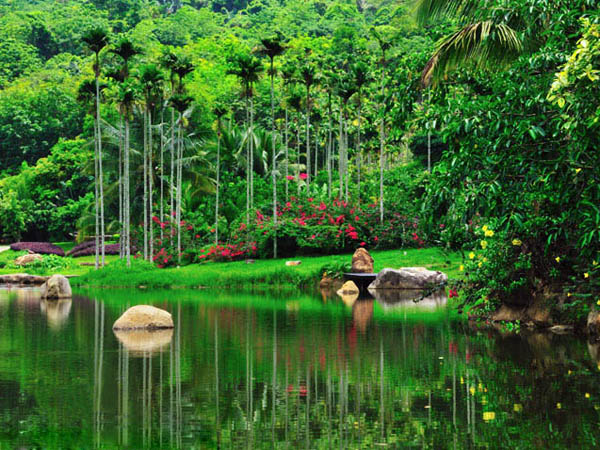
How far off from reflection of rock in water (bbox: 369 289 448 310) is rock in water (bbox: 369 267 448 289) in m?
0.23

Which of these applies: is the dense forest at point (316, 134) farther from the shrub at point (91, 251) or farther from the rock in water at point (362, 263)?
the rock in water at point (362, 263)

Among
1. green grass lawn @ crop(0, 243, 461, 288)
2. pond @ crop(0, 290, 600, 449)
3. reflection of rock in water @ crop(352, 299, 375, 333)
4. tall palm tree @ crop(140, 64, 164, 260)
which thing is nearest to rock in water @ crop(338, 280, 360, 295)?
green grass lawn @ crop(0, 243, 461, 288)

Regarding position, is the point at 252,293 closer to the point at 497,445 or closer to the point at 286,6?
the point at 497,445

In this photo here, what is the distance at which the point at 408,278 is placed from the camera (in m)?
30.8

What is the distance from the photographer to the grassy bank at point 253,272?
34281 millimetres

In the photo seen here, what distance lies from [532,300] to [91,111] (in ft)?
101

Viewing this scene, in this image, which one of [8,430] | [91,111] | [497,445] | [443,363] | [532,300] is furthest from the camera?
[91,111]

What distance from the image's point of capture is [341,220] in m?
39.8

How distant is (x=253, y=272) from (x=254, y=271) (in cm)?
25

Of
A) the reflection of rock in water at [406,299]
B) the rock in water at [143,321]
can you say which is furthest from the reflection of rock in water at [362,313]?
the rock in water at [143,321]

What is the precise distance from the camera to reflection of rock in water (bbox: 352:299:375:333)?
60.2 feet

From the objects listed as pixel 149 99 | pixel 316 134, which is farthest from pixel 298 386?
pixel 316 134

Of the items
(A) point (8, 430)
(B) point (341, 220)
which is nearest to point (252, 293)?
(B) point (341, 220)

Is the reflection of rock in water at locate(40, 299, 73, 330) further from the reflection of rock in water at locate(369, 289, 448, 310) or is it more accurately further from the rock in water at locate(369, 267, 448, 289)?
the rock in water at locate(369, 267, 448, 289)
